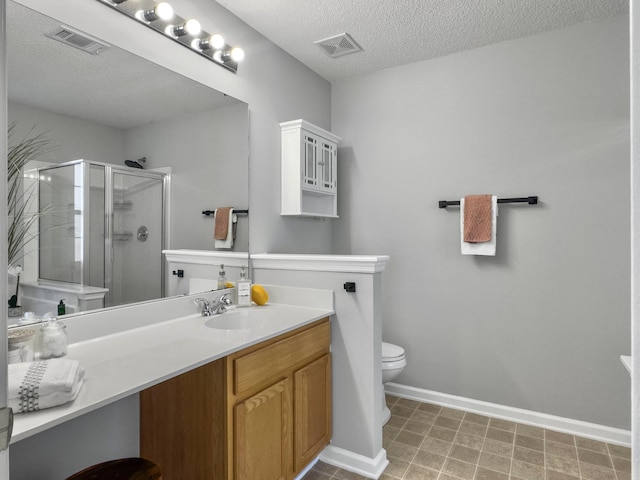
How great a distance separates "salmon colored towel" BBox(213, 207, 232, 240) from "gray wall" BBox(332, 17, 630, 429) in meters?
1.28

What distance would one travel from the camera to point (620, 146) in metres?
2.25

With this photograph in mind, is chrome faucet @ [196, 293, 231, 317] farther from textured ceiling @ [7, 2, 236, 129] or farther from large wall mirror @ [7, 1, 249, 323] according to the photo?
textured ceiling @ [7, 2, 236, 129]

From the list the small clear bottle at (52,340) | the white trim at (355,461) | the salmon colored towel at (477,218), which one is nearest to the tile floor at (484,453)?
the white trim at (355,461)

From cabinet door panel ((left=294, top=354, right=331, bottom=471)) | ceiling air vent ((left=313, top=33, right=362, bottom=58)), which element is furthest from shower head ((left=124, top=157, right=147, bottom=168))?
ceiling air vent ((left=313, top=33, right=362, bottom=58))

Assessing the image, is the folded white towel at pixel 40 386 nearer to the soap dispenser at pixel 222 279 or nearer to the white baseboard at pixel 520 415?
the soap dispenser at pixel 222 279

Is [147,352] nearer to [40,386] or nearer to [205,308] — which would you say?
[40,386]

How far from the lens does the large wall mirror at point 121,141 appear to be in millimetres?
1384

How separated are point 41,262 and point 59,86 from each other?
682 millimetres

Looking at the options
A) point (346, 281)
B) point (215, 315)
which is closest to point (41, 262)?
point (215, 315)

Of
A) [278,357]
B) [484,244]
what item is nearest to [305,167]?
[484,244]

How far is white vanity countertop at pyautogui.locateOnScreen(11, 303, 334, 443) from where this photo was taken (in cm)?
97

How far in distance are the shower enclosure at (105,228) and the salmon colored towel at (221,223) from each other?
33 centimetres

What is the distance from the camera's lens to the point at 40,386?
37.4 inches

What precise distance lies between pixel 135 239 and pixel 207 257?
452 mm
